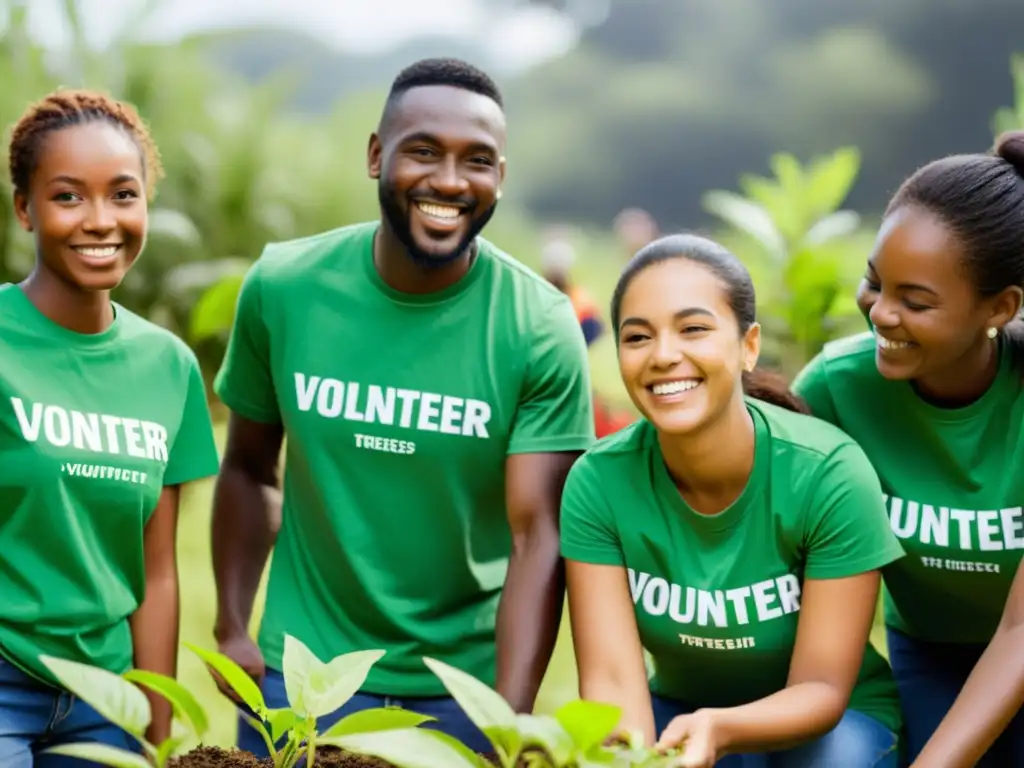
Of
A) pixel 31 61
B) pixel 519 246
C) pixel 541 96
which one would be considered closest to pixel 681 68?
pixel 541 96

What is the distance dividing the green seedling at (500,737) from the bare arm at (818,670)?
2.17 ft

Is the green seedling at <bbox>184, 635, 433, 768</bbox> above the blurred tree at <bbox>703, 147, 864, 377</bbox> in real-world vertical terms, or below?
below

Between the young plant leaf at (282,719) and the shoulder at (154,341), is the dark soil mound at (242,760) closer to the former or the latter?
the young plant leaf at (282,719)

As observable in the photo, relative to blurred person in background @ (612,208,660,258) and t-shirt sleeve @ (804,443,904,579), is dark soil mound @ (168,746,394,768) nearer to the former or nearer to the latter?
t-shirt sleeve @ (804,443,904,579)

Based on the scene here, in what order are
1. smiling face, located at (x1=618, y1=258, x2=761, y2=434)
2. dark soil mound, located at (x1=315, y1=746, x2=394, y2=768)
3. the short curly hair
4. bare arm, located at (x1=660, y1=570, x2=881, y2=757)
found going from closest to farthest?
dark soil mound, located at (x1=315, y1=746, x2=394, y2=768) → bare arm, located at (x1=660, y1=570, x2=881, y2=757) → smiling face, located at (x1=618, y1=258, x2=761, y2=434) → the short curly hair

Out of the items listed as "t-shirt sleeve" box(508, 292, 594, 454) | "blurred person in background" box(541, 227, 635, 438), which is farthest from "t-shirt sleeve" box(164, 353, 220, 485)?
"blurred person in background" box(541, 227, 635, 438)

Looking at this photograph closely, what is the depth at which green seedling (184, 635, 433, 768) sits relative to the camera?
2.00 meters

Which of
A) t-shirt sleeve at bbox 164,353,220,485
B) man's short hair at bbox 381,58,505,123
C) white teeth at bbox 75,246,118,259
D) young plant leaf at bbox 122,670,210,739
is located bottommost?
young plant leaf at bbox 122,670,210,739

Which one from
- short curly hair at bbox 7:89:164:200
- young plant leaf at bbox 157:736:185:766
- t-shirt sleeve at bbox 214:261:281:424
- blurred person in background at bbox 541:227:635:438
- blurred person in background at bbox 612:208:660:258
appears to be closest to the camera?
young plant leaf at bbox 157:736:185:766

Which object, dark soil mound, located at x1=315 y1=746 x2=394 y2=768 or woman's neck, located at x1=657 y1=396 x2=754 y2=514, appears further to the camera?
woman's neck, located at x1=657 y1=396 x2=754 y2=514

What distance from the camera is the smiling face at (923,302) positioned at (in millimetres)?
2740

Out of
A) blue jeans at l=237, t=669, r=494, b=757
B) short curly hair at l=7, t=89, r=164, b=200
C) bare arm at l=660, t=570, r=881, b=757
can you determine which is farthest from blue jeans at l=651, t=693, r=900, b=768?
short curly hair at l=7, t=89, r=164, b=200

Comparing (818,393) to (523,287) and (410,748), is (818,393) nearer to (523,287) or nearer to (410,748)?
(523,287)

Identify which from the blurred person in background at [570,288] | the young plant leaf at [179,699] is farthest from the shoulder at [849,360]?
the blurred person in background at [570,288]
